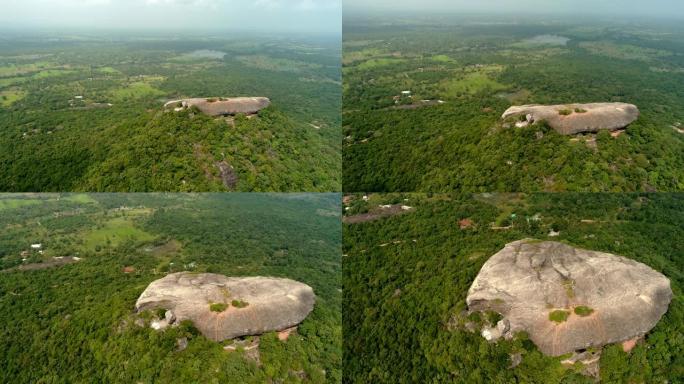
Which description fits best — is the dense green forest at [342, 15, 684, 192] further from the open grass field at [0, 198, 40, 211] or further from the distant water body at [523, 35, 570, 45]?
the open grass field at [0, 198, 40, 211]

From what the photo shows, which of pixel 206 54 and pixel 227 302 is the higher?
pixel 206 54

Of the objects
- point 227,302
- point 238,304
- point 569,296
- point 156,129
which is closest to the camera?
point 569,296

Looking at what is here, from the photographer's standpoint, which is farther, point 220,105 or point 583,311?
point 220,105

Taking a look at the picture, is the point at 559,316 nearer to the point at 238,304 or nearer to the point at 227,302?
the point at 238,304

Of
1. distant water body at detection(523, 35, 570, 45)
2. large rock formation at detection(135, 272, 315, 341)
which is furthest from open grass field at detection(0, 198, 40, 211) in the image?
distant water body at detection(523, 35, 570, 45)

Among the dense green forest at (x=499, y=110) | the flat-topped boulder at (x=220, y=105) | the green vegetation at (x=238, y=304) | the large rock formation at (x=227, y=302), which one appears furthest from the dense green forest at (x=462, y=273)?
the flat-topped boulder at (x=220, y=105)

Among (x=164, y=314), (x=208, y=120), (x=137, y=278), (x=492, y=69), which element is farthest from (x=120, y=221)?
(x=492, y=69)

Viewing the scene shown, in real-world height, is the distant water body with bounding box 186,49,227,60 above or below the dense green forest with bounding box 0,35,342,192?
above

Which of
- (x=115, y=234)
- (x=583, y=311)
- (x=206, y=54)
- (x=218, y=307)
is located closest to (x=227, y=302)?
(x=218, y=307)

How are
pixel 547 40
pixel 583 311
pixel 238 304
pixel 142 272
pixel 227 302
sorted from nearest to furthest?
pixel 583 311
pixel 238 304
pixel 227 302
pixel 142 272
pixel 547 40
